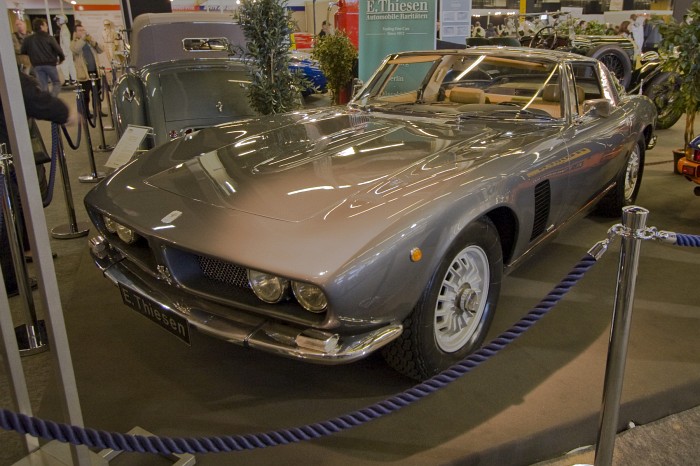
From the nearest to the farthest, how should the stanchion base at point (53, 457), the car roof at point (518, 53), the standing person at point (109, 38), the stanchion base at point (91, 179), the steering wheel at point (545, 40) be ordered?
1. the stanchion base at point (53, 457)
2. the car roof at point (518, 53)
3. the stanchion base at point (91, 179)
4. the steering wheel at point (545, 40)
5. the standing person at point (109, 38)

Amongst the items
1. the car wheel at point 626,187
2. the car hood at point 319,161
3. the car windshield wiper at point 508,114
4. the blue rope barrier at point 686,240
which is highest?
the car windshield wiper at point 508,114

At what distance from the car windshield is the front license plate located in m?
1.92

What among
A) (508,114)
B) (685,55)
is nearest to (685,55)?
(685,55)

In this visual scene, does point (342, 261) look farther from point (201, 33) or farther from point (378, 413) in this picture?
point (201, 33)

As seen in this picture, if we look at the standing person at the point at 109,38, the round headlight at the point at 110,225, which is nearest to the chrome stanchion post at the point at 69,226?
the round headlight at the point at 110,225

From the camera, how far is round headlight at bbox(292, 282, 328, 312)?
6.38 feet

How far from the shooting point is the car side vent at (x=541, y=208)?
9.06ft

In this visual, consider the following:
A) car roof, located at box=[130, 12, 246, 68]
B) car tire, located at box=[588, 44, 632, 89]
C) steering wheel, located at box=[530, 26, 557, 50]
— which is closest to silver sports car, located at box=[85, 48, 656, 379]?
car roof, located at box=[130, 12, 246, 68]

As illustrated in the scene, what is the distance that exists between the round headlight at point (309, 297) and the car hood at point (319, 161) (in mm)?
256

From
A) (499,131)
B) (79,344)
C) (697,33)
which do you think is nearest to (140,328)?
(79,344)

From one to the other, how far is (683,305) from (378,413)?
229 cm

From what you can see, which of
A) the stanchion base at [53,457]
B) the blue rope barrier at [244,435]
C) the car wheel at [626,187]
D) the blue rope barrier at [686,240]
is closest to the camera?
the blue rope barrier at [244,435]

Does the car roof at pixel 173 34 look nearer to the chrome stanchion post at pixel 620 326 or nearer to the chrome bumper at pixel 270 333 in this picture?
the chrome bumper at pixel 270 333

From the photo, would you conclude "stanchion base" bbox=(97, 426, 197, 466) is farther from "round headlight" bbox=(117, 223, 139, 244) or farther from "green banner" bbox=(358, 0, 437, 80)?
"green banner" bbox=(358, 0, 437, 80)
